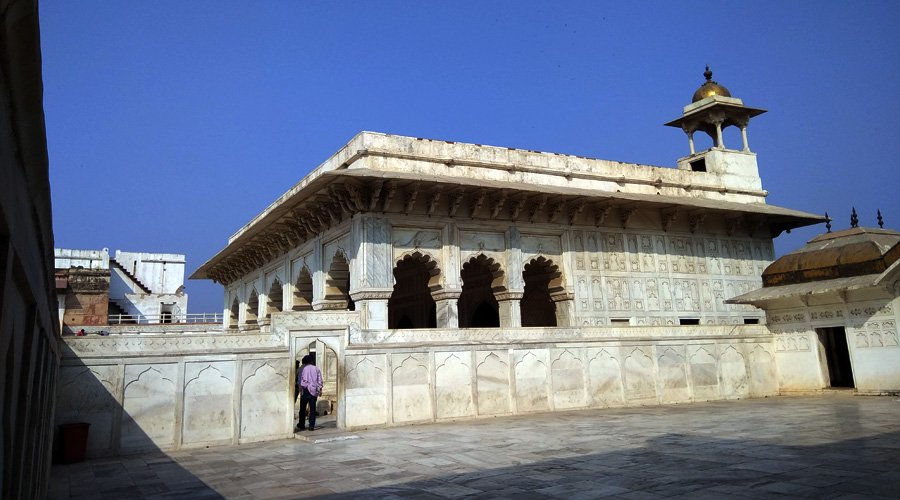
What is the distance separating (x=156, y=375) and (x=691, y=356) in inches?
404

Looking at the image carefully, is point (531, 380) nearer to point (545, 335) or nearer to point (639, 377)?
point (545, 335)

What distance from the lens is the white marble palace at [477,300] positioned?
29.0 feet

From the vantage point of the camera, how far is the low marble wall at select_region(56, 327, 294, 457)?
812 centimetres

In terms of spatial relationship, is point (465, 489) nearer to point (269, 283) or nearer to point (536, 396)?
point (536, 396)

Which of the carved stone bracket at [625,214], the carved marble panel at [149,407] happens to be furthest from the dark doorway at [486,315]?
the carved marble panel at [149,407]

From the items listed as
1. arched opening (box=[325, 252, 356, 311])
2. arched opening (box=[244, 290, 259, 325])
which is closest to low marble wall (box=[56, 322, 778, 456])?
arched opening (box=[325, 252, 356, 311])

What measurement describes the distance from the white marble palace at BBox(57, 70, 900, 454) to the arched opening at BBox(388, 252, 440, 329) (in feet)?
0.38

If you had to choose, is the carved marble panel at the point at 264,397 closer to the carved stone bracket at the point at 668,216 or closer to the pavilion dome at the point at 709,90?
the carved stone bracket at the point at 668,216

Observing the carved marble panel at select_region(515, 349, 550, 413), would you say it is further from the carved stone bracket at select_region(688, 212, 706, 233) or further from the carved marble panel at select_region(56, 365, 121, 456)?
the carved stone bracket at select_region(688, 212, 706, 233)

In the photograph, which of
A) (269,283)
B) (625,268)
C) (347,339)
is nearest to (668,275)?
(625,268)

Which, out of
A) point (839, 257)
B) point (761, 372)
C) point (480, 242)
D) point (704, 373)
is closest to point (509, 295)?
point (480, 242)

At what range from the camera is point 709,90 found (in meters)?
19.9

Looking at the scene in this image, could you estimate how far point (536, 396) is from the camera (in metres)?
11.2

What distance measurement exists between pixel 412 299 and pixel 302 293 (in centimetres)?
437
